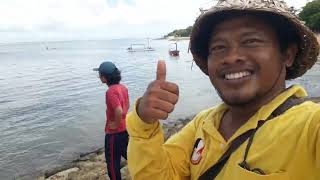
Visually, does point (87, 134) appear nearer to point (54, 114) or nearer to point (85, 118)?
point (85, 118)

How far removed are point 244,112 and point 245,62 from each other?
37 cm

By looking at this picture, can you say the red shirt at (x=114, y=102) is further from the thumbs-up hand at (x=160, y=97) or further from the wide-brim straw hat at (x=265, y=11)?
the thumbs-up hand at (x=160, y=97)

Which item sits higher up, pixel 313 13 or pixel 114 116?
pixel 313 13

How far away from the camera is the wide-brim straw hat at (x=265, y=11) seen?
2377mm

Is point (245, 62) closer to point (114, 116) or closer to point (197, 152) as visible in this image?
point (197, 152)

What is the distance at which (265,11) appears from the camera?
238cm

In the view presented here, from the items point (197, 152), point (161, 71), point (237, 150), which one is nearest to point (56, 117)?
point (197, 152)

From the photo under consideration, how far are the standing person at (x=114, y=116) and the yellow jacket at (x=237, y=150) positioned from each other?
430 centimetres

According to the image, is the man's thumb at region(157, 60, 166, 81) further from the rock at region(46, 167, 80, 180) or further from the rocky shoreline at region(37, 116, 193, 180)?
the rock at region(46, 167, 80, 180)

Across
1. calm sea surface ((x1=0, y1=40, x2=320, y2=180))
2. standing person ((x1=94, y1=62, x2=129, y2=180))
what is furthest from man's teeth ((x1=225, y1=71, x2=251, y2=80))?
calm sea surface ((x1=0, y1=40, x2=320, y2=180))

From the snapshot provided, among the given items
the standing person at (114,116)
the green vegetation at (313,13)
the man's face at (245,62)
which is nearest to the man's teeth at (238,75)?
the man's face at (245,62)

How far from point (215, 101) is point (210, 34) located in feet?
75.2

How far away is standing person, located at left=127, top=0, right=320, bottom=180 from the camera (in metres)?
1.98

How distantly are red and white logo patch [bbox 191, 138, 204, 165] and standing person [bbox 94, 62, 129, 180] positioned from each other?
14.5 feet
